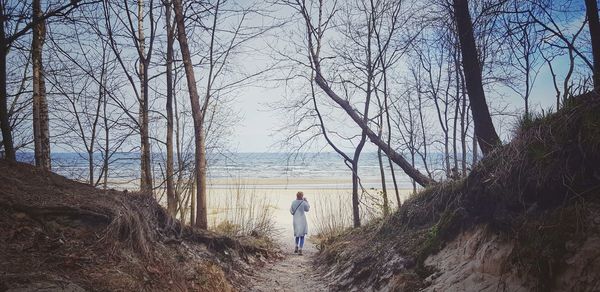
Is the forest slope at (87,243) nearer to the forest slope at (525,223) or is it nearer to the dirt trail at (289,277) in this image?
the dirt trail at (289,277)

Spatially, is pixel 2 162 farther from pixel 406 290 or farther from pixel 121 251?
pixel 406 290

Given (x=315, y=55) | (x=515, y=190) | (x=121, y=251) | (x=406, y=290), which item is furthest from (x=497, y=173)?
(x=315, y=55)

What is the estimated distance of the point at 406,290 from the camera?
13.3 ft

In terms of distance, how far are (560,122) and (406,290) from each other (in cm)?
227

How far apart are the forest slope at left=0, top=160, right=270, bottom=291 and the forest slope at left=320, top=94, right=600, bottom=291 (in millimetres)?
2691

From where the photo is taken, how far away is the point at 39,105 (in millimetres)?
6766

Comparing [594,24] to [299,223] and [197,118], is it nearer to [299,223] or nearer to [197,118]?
[197,118]

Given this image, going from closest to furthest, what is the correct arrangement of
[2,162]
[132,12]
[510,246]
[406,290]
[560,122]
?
1. [510,246]
2. [560,122]
3. [406,290]
4. [2,162]
5. [132,12]

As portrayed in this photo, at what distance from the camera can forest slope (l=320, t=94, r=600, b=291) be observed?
260cm

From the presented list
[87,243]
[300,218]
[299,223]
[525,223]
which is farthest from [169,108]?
[525,223]

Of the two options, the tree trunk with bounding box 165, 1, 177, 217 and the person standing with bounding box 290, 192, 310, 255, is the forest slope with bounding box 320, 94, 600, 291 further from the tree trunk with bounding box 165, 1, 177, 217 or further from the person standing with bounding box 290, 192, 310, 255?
the person standing with bounding box 290, 192, 310, 255

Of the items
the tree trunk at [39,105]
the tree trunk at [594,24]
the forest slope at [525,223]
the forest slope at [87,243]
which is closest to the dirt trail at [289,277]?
the forest slope at [87,243]

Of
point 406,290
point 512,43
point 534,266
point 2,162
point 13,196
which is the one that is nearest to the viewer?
point 534,266

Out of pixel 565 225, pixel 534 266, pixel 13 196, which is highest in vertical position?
pixel 13 196
